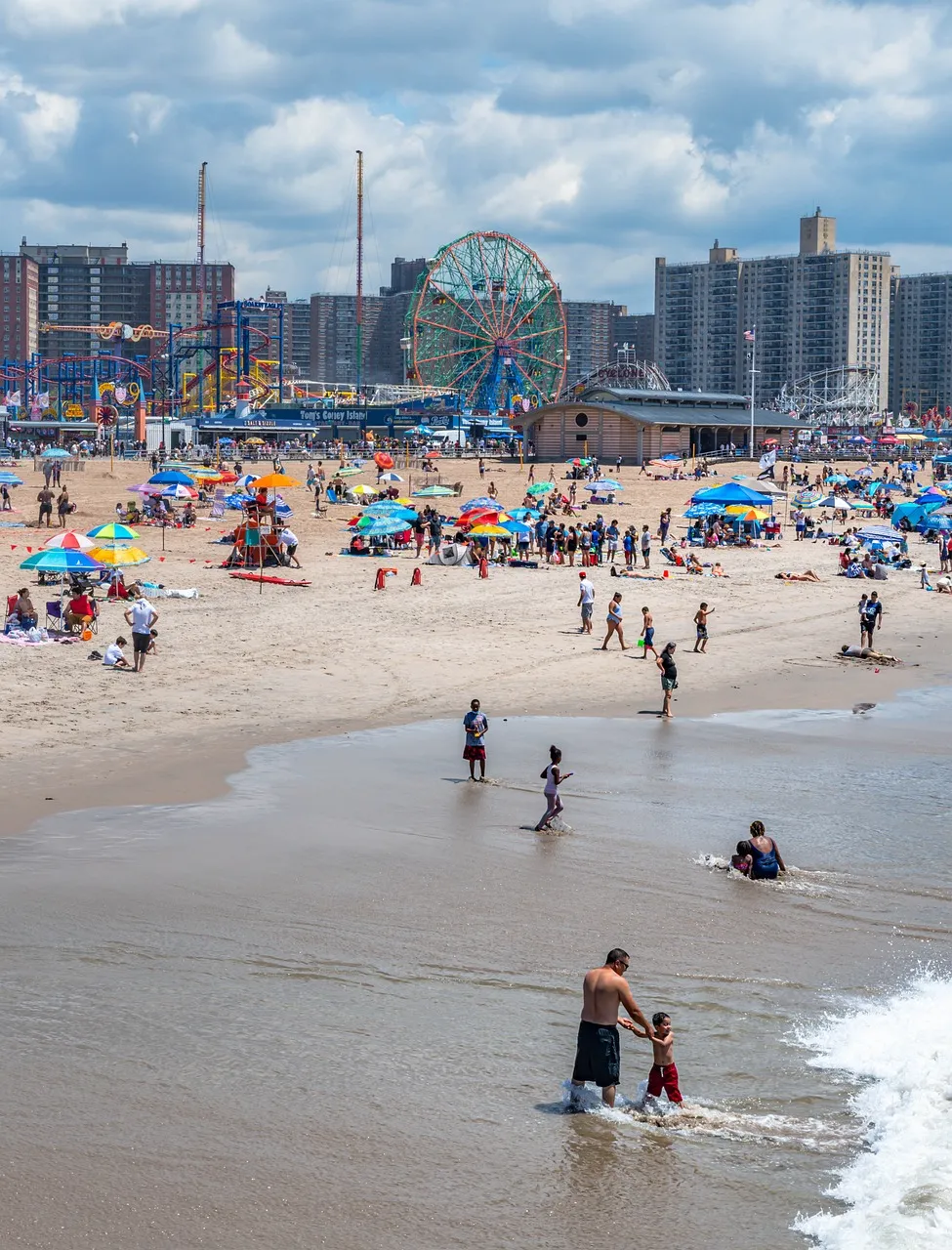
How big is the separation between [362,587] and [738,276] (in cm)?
17578

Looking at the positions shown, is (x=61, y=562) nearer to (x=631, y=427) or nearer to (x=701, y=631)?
(x=701, y=631)

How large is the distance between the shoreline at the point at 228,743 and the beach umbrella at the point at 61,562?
7.15m

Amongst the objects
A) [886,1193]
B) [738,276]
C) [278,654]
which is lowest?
[886,1193]

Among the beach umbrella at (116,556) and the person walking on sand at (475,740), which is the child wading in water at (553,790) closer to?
the person walking on sand at (475,740)

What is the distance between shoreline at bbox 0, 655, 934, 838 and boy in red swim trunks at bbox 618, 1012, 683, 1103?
23.2 ft

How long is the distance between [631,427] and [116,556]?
4601 centimetres

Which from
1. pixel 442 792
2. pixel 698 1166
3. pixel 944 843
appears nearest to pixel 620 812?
pixel 442 792

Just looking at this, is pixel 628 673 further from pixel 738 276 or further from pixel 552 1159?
pixel 738 276

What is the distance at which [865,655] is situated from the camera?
2428 cm

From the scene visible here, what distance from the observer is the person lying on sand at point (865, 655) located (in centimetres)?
2414

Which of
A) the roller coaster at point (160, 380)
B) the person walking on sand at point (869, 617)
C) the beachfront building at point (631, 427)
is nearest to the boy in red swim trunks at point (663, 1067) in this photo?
the person walking on sand at point (869, 617)

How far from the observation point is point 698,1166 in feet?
24.3

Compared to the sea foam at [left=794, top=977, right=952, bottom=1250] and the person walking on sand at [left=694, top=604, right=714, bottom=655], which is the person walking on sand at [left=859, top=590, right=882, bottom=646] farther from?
the sea foam at [left=794, top=977, right=952, bottom=1250]

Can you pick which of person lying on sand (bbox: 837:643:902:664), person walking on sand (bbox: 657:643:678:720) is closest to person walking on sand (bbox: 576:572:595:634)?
person lying on sand (bbox: 837:643:902:664)
